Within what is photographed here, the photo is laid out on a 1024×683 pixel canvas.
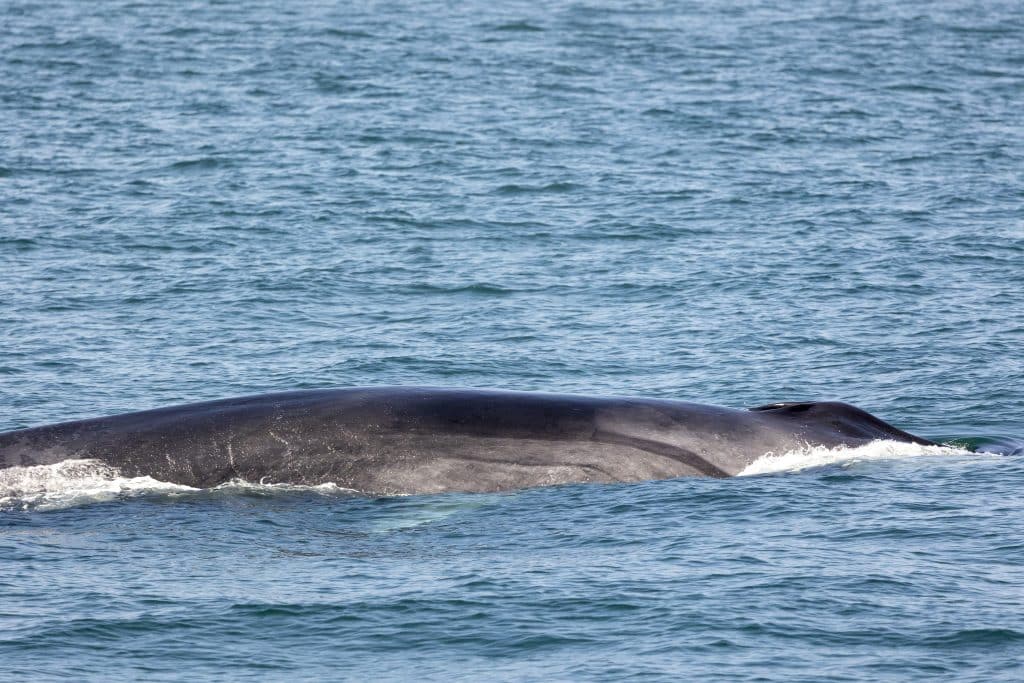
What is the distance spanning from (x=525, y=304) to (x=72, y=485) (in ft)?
51.7

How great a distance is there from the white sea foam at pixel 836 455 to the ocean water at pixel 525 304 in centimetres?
6

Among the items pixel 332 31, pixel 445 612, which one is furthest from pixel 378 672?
pixel 332 31

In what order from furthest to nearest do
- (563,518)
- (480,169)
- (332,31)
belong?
(332,31)
(480,169)
(563,518)

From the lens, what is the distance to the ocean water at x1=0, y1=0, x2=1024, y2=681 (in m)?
15.2

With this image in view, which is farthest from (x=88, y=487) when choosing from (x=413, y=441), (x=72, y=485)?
(x=413, y=441)

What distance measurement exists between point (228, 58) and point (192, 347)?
31.2m

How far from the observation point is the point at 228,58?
58875 mm

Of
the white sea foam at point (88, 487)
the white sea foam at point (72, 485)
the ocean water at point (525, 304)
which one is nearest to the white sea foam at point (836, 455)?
the ocean water at point (525, 304)

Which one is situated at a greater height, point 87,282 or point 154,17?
point 154,17

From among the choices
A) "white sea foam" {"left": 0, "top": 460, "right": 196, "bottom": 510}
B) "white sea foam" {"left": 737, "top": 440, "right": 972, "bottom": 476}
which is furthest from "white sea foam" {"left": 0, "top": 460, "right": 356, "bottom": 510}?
"white sea foam" {"left": 737, "top": 440, "right": 972, "bottom": 476}

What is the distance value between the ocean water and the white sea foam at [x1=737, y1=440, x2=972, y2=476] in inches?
2.2

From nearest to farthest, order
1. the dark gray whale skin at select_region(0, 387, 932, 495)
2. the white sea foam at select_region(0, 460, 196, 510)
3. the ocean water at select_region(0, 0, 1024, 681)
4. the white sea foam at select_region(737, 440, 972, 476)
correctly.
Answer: the ocean water at select_region(0, 0, 1024, 681) < the white sea foam at select_region(0, 460, 196, 510) < the dark gray whale skin at select_region(0, 387, 932, 495) < the white sea foam at select_region(737, 440, 972, 476)

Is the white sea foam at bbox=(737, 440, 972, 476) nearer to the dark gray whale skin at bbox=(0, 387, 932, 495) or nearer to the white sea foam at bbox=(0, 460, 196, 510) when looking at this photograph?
the dark gray whale skin at bbox=(0, 387, 932, 495)

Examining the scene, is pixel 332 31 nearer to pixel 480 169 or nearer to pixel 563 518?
pixel 480 169
